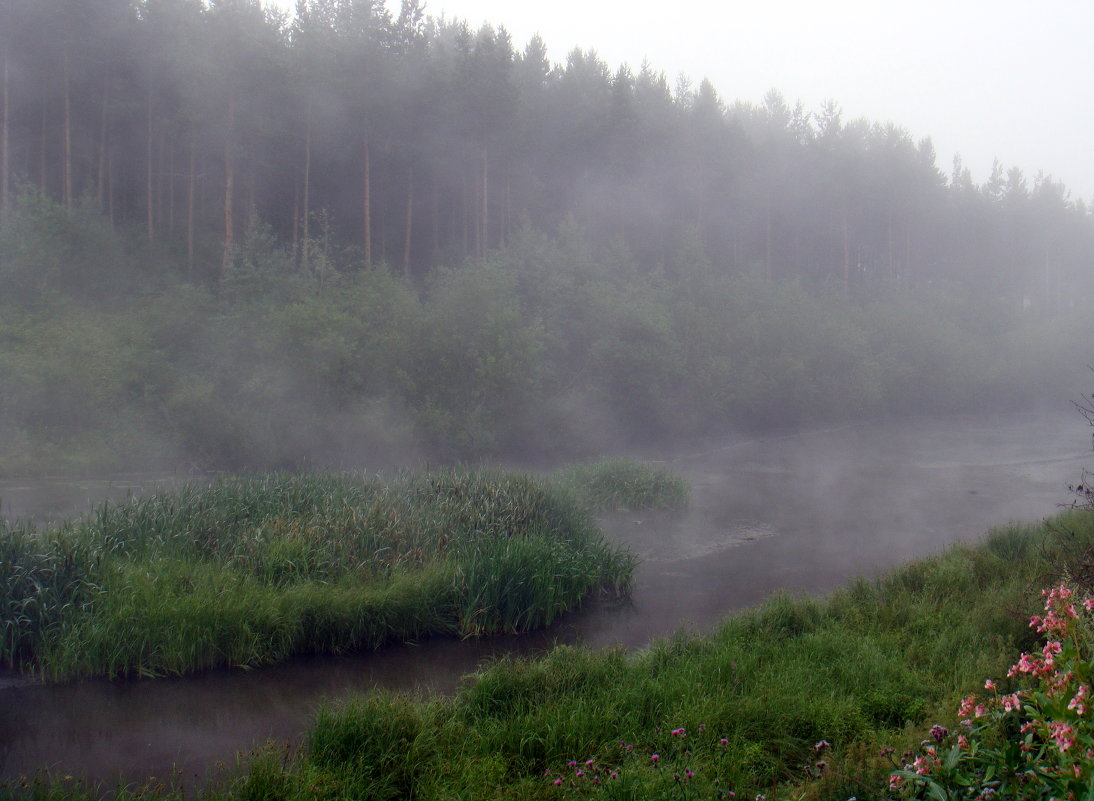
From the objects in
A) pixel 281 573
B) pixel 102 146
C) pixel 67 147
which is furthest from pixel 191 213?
pixel 281 573

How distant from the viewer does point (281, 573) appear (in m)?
10.2

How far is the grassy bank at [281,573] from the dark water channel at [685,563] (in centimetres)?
31

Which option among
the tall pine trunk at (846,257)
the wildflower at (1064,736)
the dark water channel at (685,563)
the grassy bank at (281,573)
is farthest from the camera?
the tall pine trunk at (846,257)

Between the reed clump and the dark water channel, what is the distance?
1.74 feet

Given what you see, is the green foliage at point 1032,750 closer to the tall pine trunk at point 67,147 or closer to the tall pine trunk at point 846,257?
the tall pine trunk at point 67,147

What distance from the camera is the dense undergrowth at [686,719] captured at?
511 cm

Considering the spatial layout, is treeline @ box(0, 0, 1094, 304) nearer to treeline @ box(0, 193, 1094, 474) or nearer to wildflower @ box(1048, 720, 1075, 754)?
treeline @ box(0, 193, 1094, 474)

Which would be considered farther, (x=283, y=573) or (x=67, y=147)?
(x=67, y=147)

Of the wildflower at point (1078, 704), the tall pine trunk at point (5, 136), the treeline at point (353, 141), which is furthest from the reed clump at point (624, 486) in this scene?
the tall pine trunk at point (5, 136)

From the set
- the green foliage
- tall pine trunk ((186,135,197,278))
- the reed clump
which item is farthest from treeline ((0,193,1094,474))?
the green foliage

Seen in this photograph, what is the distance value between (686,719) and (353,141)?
31.2m

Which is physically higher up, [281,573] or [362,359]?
[362,359]

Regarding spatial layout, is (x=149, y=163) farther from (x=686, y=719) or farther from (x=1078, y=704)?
(x=1078, y=704)

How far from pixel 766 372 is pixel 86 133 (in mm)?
29788
